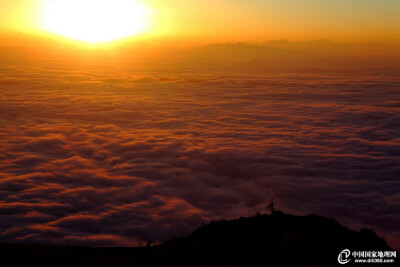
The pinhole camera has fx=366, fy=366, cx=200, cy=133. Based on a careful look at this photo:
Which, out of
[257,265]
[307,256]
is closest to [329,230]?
[307,256]

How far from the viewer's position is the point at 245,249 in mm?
3471

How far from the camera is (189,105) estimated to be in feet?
99.1

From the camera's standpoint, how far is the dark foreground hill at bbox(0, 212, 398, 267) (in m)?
3.28

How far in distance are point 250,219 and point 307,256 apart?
3.41ft

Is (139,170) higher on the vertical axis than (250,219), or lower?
higher

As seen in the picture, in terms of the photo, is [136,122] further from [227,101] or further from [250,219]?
[250,219]

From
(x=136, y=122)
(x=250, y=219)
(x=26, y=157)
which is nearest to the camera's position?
(x=250, y=219)

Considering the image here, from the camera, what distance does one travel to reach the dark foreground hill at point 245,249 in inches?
129

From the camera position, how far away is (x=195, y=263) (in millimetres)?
3350

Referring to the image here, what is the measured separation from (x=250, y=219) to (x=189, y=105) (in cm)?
2630

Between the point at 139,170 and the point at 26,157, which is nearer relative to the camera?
the point at 139,170

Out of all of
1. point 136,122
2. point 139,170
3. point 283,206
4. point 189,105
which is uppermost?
point 189,105

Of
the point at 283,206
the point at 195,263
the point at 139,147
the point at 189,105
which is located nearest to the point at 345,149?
the point at 283,206

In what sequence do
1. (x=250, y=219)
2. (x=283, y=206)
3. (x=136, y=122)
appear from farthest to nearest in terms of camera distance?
(x=136, y=122) → (x=283, y=206) → (x=250, y=219)
